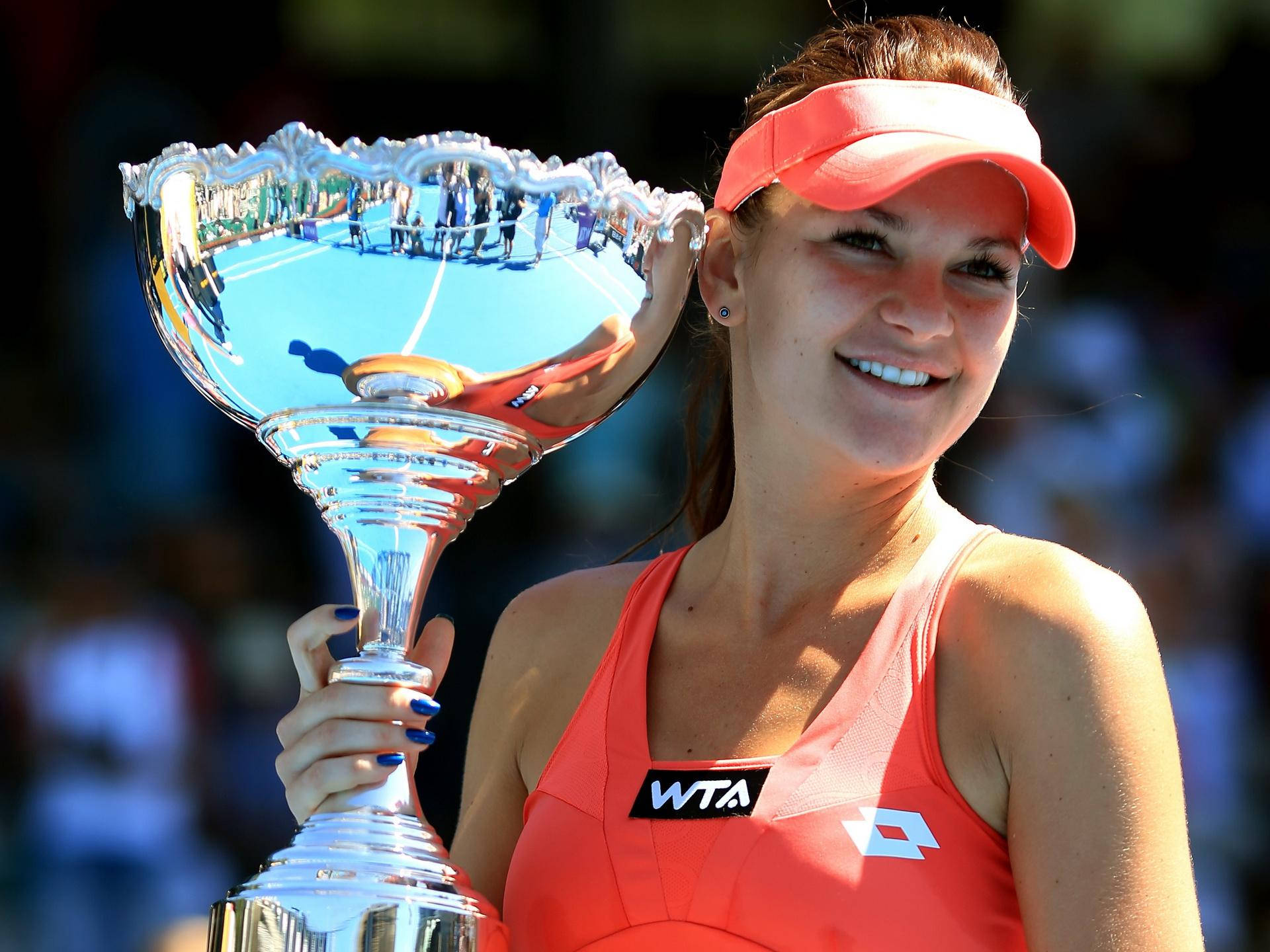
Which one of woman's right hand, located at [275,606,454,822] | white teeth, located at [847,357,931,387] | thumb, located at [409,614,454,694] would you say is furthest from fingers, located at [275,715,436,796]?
white teeth, located at [847,357,931,387]

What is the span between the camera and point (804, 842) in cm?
149

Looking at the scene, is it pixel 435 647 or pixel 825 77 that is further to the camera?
pixel 825 77

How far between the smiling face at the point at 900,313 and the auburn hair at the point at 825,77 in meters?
0.12

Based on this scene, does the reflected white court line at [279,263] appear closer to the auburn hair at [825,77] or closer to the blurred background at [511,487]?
the auburn hair at [825,77]

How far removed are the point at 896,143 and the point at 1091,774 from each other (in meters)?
0.61

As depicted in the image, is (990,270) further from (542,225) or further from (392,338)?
(392,338)

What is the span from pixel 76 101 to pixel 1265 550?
370 cm

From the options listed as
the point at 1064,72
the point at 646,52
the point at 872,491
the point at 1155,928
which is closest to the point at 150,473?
the point at 646,52

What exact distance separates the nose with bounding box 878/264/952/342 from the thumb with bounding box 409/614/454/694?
52 cm

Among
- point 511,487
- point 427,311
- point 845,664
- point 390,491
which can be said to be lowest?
point 845,664

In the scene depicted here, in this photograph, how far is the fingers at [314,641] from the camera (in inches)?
62.5

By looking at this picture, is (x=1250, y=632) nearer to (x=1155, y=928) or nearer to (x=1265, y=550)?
(x=1265, y=550)

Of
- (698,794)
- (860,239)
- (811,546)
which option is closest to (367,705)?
(698,794)

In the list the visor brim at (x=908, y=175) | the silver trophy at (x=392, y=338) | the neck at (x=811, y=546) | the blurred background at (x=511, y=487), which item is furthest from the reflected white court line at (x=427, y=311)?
→ the blurred background at (x=511, y=487)
